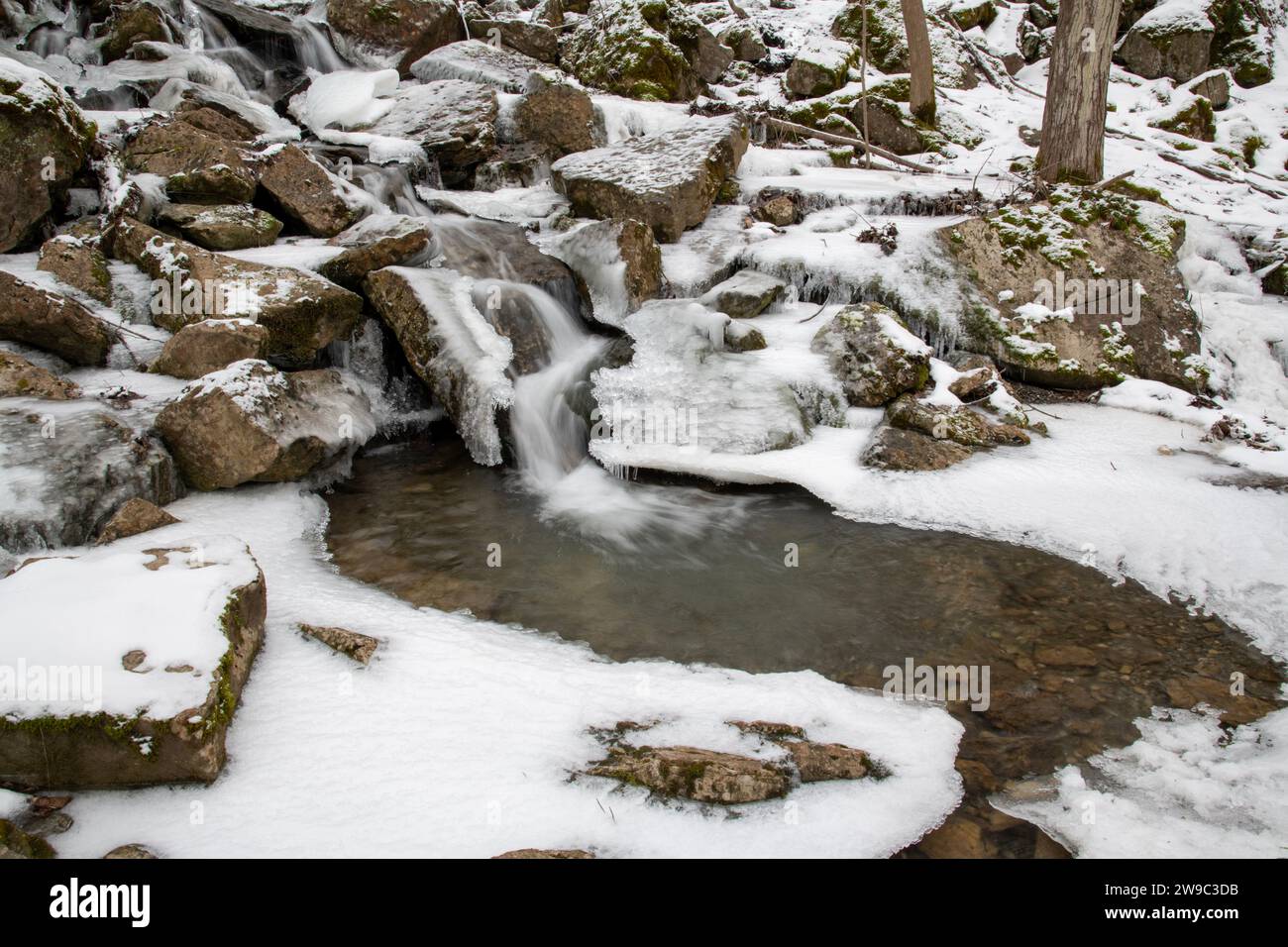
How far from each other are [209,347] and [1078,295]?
855cm

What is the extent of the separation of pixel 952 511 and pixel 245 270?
646 cm

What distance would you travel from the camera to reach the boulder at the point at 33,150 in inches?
259

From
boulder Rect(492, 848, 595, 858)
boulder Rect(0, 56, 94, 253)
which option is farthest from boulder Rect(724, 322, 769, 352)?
boulder Rect(0, 56, 94, 253)

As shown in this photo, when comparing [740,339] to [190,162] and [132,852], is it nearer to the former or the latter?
[132,852]

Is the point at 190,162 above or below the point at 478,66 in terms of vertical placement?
below

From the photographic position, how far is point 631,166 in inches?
374

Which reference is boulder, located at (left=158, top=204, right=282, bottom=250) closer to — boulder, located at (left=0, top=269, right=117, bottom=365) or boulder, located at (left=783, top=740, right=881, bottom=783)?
boulder, located at (left=0, top=269, right=117, bottom=365)

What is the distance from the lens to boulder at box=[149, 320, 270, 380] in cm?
580

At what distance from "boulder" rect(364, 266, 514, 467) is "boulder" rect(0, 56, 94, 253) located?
3271 mm

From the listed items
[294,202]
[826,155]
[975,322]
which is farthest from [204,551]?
[826,155]

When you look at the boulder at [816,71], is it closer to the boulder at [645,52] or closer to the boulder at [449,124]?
the boulder at [645,52]

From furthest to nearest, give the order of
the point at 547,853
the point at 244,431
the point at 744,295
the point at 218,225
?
the point at 744,295
the point at 218,225
the point at 244,431
the point at 547,853

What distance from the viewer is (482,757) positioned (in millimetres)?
2852

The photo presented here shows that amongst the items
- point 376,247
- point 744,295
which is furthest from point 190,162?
point 744,295
